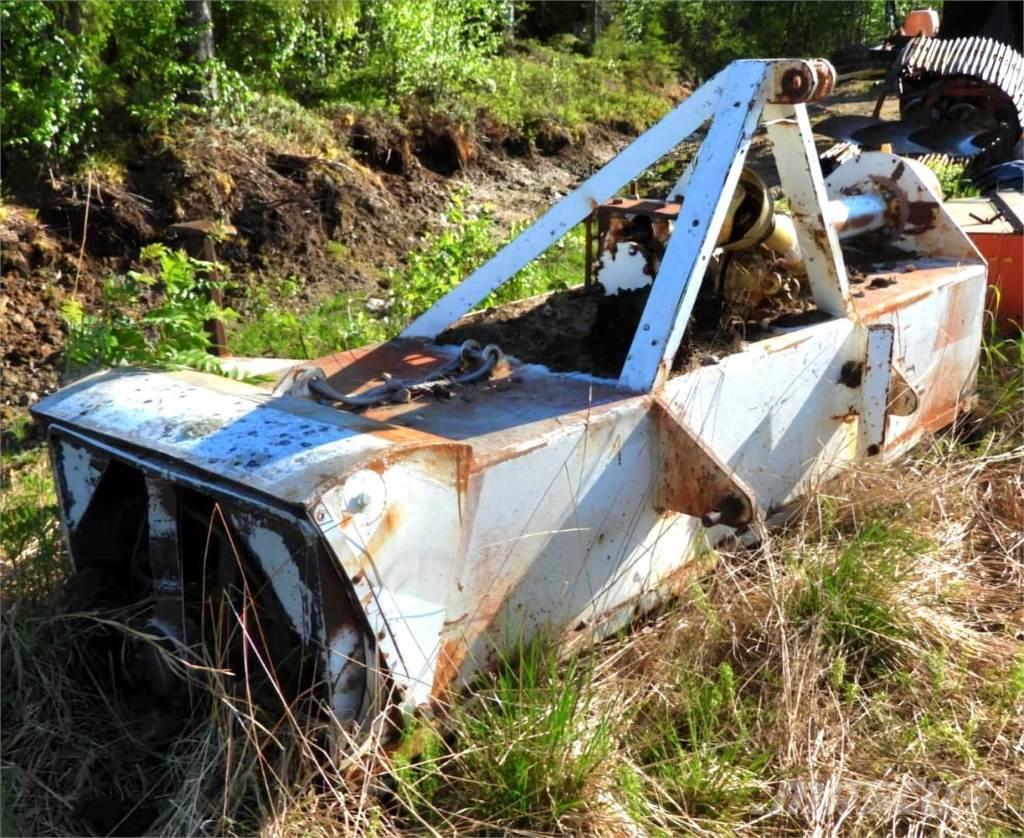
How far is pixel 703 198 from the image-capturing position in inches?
98.7

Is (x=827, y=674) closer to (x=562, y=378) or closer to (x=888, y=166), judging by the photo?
(x=562, y=378)

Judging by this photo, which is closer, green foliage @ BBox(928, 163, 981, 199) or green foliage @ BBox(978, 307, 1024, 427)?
green foliage @ BBox(978, 307, 1024, 427)

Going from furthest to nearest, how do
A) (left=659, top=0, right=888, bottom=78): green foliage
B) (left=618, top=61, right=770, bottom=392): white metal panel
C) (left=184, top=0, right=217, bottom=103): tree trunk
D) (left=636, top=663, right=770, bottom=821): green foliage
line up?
(left=659, top=0, right=888, bottom=78): green foliage → (left=184, top=0, right=217, bottom=103): tree trunk → (left=618, top=61, right=770, bottom=392): white metal panel → (left=636, top=663, right=770, bottom=821): green foliage

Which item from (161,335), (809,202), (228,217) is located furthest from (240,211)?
(809,202)

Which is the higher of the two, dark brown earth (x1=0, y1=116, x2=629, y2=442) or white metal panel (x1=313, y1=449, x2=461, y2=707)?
white metal panel (x1=313, y1=449, x2=461, y2=707)

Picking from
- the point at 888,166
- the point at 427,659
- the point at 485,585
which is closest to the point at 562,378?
the point at 485,585

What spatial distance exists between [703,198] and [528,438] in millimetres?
758

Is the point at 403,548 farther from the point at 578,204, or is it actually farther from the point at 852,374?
the point at 852,374

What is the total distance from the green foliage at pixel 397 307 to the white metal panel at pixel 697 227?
192cm

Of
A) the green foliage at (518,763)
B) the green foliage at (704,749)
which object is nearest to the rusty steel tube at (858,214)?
the green foliage at (704,749)

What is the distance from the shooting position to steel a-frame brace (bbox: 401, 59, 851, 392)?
2432mm

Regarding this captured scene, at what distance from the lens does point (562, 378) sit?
8.40 feet

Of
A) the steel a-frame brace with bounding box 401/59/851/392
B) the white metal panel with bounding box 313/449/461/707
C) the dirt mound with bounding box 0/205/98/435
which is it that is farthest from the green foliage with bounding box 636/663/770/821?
the dirt mound with bounding box 0/205/98/435

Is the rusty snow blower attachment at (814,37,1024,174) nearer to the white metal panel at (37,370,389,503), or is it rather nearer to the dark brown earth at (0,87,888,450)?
the dark brown earth at (0,87,888,450)
